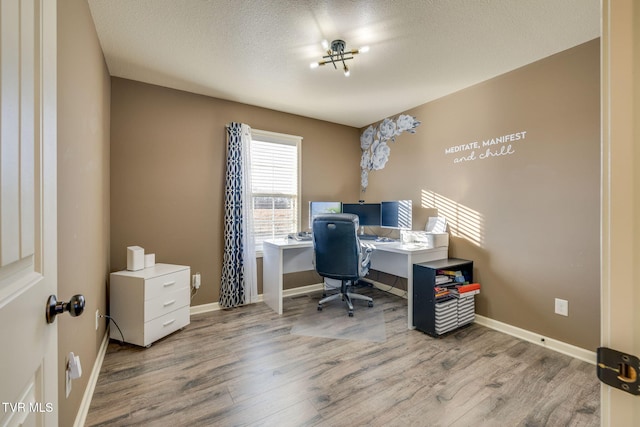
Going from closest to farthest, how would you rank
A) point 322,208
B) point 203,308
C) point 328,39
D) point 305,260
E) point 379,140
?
point 328,39
point 203,308
point 305,260
point 322,208
point 379,140

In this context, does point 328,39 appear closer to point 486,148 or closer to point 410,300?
point 486,148

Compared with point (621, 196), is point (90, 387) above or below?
below

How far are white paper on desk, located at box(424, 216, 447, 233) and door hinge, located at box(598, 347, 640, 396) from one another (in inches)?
102

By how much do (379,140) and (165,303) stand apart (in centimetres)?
335

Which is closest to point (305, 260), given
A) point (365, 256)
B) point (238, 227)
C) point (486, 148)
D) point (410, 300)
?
point (365, 256)

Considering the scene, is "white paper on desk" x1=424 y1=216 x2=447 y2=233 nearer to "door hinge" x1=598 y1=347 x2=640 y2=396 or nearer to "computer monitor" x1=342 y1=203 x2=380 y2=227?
"computer monitor" x1=342 y1=203 x2=380 y2=227

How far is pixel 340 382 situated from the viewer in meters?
1.78

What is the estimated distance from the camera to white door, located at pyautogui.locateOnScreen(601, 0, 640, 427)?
0.48 m

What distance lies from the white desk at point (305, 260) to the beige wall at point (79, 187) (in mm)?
1528

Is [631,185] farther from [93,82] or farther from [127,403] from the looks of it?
[93,82]

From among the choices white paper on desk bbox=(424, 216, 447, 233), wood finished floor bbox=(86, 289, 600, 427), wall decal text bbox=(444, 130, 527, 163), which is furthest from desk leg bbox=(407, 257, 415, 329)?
wall decal text bbox=(444, 130, 527, 163)

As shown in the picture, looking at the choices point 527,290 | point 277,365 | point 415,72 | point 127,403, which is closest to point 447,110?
point 415,72

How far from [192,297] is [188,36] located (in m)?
2.49

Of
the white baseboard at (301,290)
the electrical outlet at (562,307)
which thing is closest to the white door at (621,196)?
the electrical outlet at (562,307)
